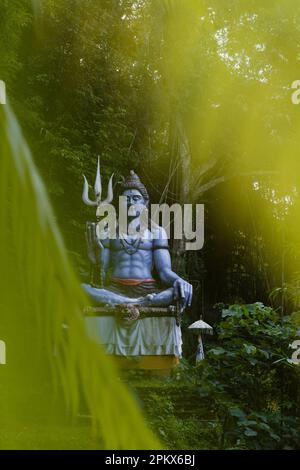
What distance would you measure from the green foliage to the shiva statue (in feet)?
2.07

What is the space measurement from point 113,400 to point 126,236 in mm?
2827

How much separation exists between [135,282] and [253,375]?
38.2 inches

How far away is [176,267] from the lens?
4707mm

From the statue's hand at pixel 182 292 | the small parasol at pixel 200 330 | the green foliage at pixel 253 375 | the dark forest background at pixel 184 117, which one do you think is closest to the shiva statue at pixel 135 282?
the statue's hand at pixel 182 292

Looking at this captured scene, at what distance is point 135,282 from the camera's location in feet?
10.1

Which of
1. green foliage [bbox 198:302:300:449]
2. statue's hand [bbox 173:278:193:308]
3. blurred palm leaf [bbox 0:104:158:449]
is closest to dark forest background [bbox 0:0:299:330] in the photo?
statue's hand [bbox 173:278:193:308]

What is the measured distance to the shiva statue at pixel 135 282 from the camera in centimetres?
300

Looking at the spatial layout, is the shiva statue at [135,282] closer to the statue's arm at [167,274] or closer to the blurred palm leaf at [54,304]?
the statue's arm at [167,274]

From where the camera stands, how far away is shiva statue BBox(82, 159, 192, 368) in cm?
300

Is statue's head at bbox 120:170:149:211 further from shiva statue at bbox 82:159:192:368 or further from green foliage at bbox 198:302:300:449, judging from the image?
green foliage at bbox 198:302:300:449

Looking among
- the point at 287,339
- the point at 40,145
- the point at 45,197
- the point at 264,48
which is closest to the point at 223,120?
the point at 264,48

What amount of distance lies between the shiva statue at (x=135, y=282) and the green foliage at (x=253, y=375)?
0.63 meters

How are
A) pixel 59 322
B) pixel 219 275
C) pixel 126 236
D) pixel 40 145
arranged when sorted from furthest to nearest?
pixel 219 275 → pixel 40 145 → pixel 126 236 → pixel 59 322
